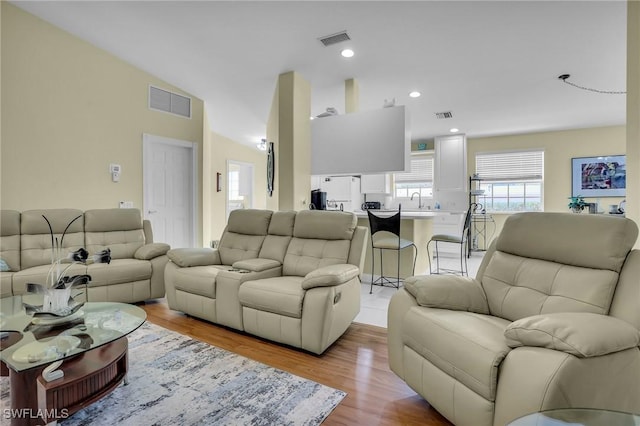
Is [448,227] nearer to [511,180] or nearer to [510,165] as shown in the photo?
[511,180]

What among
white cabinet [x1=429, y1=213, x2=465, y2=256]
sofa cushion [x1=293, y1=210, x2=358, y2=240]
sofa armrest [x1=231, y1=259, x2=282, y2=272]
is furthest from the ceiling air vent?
white cabinet [x1=429, y1=213, x2=465, y2=256]

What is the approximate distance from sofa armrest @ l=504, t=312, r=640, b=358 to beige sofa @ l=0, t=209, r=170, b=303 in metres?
3.41

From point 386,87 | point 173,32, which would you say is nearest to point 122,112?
point 173,32

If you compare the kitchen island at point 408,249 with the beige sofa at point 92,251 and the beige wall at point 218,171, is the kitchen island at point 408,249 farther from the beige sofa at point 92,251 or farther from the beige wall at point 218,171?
the beige wall at point 218,171

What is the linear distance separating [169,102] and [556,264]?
17.9 feet

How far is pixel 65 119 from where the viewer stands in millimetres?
3957

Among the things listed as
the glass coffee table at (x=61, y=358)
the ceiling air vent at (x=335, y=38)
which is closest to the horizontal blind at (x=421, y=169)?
the ceiling air vent at (x=335, y=38)

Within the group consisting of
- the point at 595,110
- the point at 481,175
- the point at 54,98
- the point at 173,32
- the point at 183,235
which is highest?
the point at 173,32

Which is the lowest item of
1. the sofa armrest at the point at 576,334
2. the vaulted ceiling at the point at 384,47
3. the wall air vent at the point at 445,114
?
the sofa armrest at the point at 576,334

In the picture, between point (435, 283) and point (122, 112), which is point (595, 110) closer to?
point (435, 283)

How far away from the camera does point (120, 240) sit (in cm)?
376

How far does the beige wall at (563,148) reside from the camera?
6.49 meters

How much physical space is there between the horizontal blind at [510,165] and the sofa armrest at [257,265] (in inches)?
243

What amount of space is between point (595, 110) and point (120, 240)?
24.9ft
